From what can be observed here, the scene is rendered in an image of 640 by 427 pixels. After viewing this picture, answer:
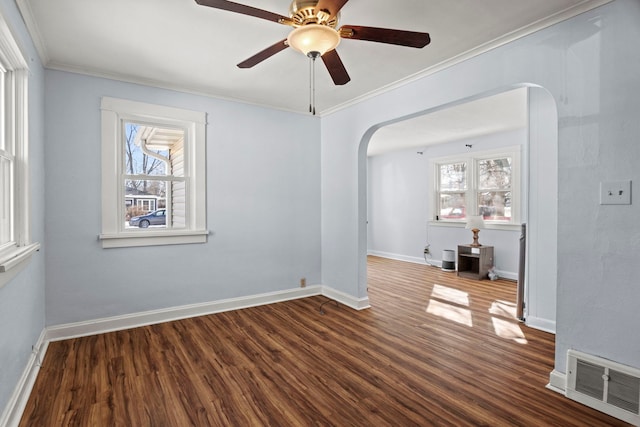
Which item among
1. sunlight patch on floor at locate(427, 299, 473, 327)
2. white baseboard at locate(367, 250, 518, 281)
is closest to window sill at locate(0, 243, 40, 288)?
sunlight patch on floor at locate(427, 299, 473, 327)

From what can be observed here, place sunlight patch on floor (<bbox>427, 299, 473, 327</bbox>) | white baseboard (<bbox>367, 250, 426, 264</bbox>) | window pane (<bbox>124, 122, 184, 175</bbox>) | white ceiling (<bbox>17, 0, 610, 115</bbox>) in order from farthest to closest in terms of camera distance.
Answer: white baseboard (<bbox>367, 250, 426, 264</bbox>) → sunlight patch on floor (<bbox>427, 299, 473, 327</bbox>) → window pane (<bbox>124, 122, 184, 175</bbox>) → white ceiling (<bbox>17, 0, 610, 115</bbox>)

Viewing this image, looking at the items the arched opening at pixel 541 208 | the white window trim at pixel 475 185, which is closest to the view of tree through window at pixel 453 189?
the white window trim at pixel 475 185

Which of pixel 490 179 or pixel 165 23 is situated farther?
pixel 490 179

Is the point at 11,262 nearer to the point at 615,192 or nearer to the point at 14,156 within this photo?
the point at 14,156

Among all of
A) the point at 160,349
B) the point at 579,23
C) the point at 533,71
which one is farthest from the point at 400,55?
the point at 160,349

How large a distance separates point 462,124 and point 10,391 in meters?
5.61

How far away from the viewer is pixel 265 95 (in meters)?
3.81

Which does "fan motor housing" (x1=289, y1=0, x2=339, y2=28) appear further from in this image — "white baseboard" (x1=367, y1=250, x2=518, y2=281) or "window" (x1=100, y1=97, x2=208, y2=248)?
"white baseboard" (x1=367, y1=250, x2=518, y2=281)

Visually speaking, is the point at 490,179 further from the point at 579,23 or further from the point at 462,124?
the point at 579,23

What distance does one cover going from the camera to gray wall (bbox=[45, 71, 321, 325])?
304cm

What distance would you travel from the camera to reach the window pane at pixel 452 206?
6.54m

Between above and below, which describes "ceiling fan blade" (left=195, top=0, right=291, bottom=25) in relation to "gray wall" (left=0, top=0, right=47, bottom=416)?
above

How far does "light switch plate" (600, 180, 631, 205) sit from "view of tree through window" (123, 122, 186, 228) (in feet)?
12.0

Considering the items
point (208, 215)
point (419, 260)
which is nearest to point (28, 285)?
point (208, 215)
